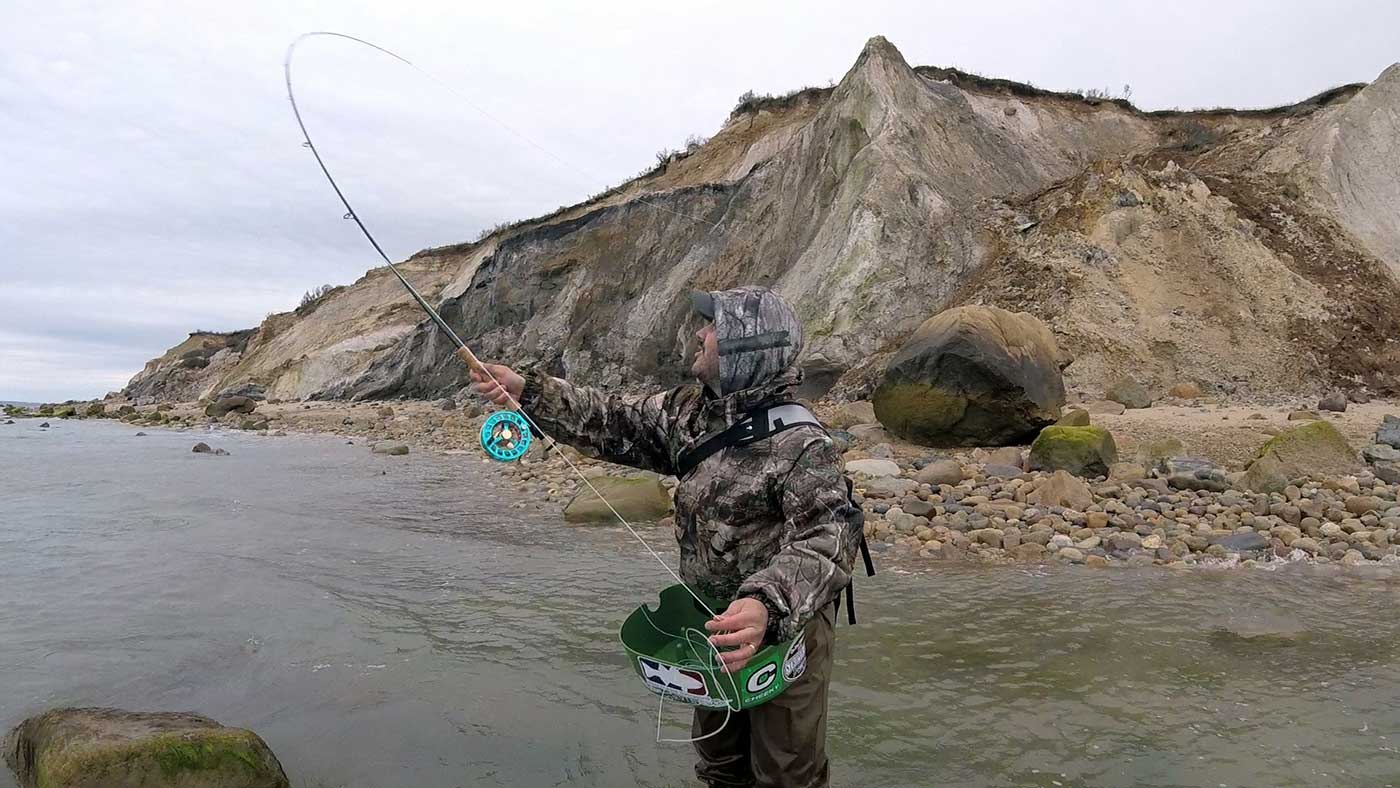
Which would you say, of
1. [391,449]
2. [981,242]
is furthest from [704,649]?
[981,242]

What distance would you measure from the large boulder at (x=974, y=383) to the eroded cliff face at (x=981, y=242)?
11.1ft

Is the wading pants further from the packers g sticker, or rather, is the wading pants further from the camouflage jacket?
the camouflage jacket

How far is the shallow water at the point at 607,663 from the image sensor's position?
153 inches

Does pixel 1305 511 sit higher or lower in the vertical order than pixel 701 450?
lower

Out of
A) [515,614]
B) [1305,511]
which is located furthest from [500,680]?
[1305,511]

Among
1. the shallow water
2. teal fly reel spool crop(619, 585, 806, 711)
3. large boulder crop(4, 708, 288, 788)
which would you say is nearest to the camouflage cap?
teal fly reel spool crop(619, 585, 806, 711)

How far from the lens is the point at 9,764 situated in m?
3.86

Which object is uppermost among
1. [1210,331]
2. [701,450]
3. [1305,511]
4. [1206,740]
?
[1210,331]

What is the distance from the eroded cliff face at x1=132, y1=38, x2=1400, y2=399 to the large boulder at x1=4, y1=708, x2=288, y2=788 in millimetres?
6612

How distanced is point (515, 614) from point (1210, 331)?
14212 mm

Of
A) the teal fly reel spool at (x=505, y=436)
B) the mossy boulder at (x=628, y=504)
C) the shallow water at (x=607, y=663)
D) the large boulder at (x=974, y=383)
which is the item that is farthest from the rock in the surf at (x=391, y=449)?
the teal fly reel spool at (x=505, y=436)

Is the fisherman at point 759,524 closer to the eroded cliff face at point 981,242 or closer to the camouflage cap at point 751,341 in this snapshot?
the camouflage cap at point 751,341

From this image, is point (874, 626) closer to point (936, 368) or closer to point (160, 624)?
point (160, 624)

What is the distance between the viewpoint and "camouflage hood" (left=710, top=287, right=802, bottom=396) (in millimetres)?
2711
